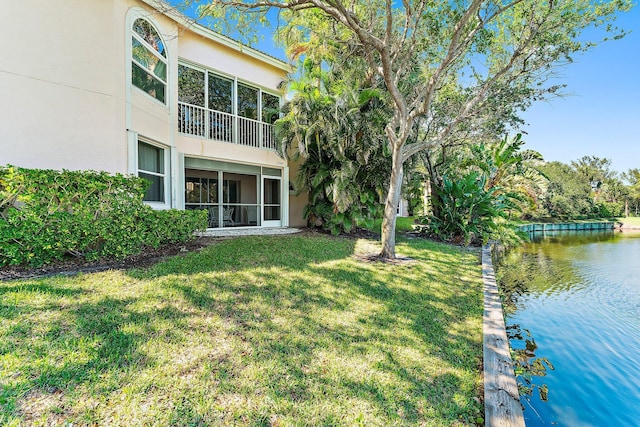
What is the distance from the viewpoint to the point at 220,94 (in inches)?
470

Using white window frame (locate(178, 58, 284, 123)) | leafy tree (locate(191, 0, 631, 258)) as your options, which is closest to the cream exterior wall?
leafy tree (locate(191, 0, 631, 258))

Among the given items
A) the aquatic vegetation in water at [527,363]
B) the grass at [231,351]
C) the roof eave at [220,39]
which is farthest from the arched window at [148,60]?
the aquatic vegetation in water at [527,363]

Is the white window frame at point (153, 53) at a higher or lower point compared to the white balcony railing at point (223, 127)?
higher

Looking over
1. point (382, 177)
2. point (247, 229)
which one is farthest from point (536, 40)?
point (247, 229)

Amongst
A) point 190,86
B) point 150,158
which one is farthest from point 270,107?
point 150,158

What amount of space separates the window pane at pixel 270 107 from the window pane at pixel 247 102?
0.38 metres

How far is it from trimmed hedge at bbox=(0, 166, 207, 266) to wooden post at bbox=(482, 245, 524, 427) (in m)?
6.66

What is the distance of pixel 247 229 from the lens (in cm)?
1242

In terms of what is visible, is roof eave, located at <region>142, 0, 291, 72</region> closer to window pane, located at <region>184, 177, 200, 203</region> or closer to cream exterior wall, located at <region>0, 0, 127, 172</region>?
cream exterior wall, located at <region>0, 0, 127, 172</region>

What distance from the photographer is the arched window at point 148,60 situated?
8.20 meters

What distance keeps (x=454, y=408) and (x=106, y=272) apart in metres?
5.73

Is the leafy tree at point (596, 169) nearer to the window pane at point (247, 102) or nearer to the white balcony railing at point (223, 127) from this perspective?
the white balcony railing at point (223, 127)

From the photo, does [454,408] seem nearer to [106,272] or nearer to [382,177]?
[106,272]

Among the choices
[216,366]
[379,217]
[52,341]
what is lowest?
[216,366]
